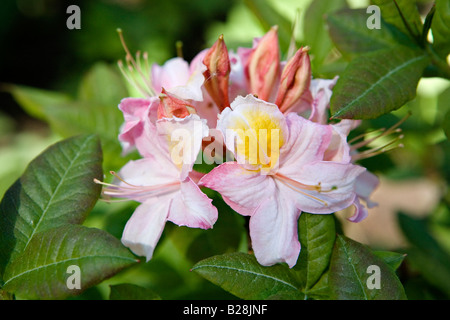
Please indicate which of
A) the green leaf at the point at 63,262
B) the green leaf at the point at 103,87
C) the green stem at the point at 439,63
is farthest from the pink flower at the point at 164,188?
the green stem at the point at 439,63

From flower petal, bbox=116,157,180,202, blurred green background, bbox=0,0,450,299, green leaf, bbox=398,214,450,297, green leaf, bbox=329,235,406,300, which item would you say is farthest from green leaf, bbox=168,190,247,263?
green leaf, bbox=398,214,450,297

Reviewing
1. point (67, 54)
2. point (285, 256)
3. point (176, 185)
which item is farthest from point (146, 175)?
point (67, 54)

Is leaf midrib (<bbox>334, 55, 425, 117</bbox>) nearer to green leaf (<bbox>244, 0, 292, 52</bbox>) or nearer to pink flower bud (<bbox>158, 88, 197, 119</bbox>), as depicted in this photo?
pink flower bud (<bbox>158, 88, 197, 119</bbox>)

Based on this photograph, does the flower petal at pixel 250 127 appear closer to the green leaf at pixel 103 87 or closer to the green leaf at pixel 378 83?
the green leaf at pixel 378 83

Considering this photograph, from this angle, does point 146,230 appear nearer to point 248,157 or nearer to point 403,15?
point 248,157

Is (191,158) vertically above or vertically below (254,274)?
above

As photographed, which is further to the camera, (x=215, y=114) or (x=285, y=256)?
(x=215, y=114)

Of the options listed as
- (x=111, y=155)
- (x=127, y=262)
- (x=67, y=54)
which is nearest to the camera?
(x=127, y=262)
